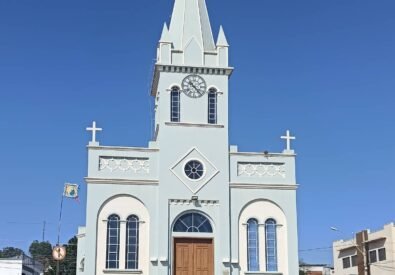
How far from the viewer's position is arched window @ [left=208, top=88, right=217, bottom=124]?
120 ft

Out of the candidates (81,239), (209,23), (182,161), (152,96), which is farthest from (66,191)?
(209,23)

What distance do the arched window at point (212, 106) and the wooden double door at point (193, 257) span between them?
6.31m

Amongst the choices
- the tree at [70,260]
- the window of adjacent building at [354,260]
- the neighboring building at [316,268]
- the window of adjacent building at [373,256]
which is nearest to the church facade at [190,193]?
the window of adjacent building at [373,256]

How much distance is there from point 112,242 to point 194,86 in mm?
9079

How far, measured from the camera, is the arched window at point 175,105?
36.4 meters

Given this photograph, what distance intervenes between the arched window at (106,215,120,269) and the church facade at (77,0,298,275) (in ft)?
0.16

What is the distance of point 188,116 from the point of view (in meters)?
36.4

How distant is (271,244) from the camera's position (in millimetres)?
35531

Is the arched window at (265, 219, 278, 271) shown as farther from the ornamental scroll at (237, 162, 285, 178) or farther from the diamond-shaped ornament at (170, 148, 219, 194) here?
the diamond-shaped ornament at (170, 148, 219, 194)

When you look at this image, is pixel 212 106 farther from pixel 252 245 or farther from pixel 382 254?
pixel 382 254

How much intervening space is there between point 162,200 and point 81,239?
24.5ft

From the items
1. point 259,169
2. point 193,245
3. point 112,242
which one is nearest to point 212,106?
point 259,169

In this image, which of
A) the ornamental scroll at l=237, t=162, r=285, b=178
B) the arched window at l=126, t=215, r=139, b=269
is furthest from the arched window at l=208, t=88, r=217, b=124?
the arched window at l=126, t=215, r=139, b=269

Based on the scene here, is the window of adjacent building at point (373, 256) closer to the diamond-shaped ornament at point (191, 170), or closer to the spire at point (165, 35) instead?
the diamond-shaped ornament at point (191, 170)
